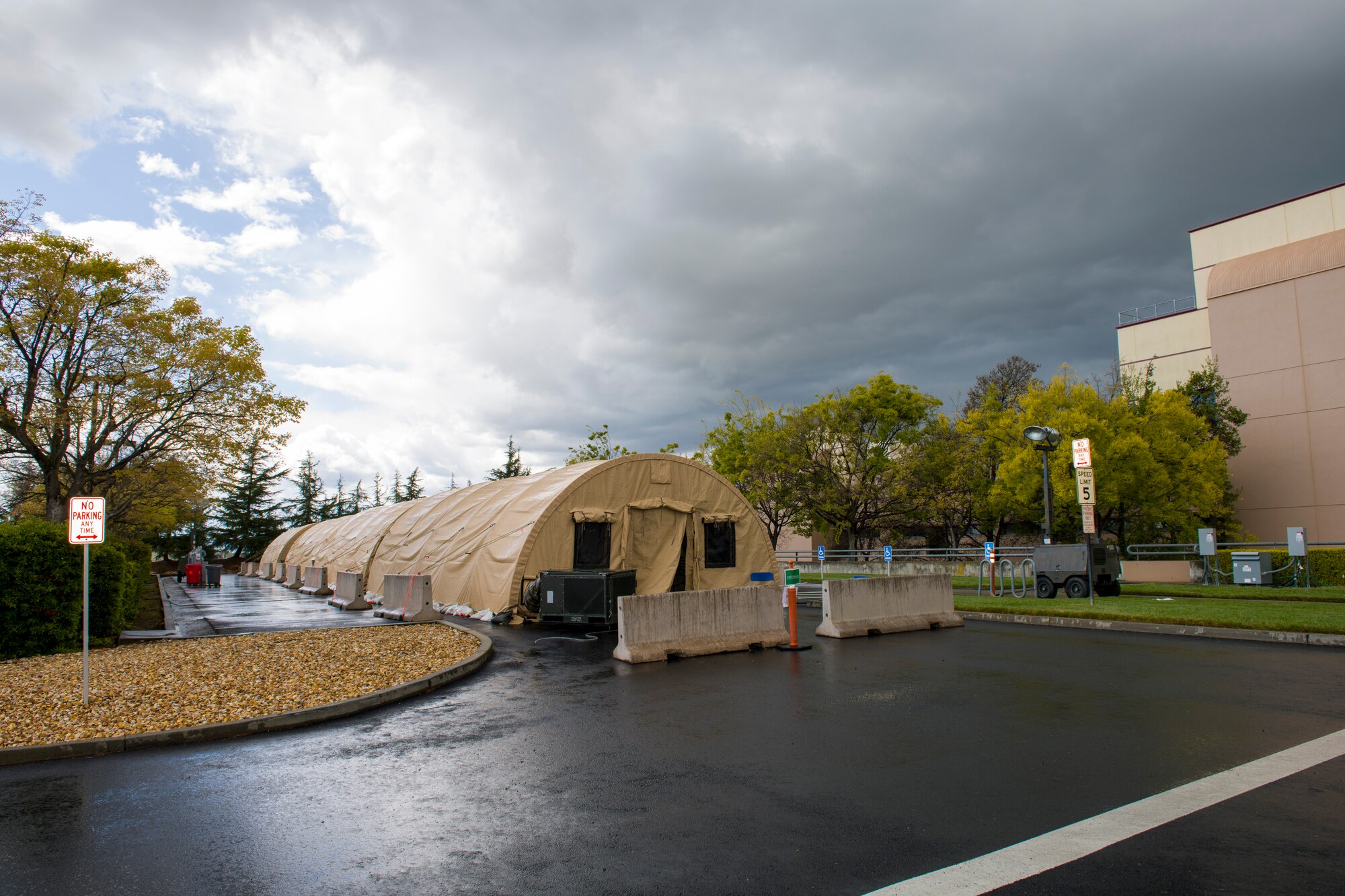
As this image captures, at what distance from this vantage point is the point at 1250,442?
1268 inches

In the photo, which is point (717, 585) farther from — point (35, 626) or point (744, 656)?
point (35, 626)

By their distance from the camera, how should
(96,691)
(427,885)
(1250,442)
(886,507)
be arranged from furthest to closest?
(886,507)
(1250,442)
(96,691)
(427,885)

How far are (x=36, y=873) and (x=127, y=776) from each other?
1969mm

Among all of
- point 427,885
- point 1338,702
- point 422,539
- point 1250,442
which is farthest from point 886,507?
point 427,885

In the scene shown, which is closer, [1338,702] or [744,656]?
[1338,702]

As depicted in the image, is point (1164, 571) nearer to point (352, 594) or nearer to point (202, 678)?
point (352, 594)

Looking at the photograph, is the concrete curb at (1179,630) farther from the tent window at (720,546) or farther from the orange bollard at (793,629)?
the tent window at (720,546)

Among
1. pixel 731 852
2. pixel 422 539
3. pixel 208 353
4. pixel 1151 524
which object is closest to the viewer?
pixel 731 852

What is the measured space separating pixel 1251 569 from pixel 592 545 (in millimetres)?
18585

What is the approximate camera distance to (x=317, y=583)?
91.4ft

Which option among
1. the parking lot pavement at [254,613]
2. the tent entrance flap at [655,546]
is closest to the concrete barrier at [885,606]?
the tent entrance flap at [655,546]

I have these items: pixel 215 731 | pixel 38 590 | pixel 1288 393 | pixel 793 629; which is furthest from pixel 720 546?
pixel 1288 393

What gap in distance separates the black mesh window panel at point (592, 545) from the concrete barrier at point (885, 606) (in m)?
5.59

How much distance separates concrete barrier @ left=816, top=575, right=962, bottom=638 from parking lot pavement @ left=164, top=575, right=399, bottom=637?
915cm
